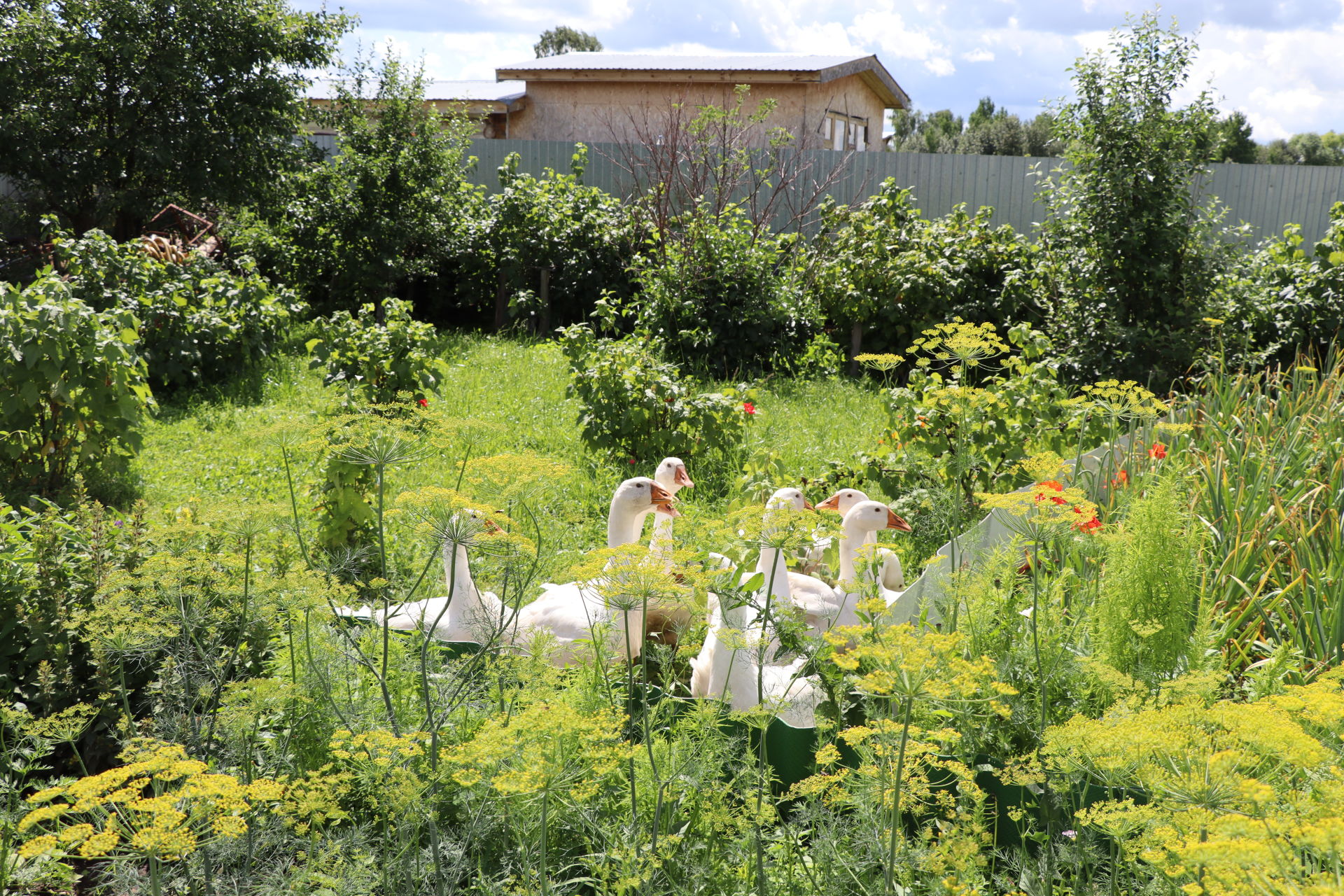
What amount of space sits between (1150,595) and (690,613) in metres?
1.25

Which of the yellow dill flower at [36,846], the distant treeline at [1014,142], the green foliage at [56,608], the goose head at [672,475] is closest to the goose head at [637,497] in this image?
the goose head at [672,475]

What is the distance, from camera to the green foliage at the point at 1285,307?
307 inches

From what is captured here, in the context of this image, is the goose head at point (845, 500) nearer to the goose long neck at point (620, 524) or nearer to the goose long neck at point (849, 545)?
the goose long neck at point (849, 545)

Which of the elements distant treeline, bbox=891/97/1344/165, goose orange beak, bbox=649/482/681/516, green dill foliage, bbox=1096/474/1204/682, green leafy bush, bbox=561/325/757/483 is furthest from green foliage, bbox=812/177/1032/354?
distant treeline, bbox=891/97/1344/165

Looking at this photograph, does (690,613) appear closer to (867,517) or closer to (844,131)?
(867,517)

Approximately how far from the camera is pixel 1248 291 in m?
8.24

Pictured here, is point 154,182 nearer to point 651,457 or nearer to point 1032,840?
point 651,457

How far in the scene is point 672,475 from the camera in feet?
13.0

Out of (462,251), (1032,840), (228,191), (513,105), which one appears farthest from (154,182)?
(1032,840)

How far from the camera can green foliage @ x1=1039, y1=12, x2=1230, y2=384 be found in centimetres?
748

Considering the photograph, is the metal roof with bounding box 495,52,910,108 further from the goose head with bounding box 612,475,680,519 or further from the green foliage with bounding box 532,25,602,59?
the green foliage with bounding box 532,25,602,59

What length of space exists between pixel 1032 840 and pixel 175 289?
7.79 meters

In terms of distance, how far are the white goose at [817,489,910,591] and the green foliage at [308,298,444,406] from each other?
3.00 meters

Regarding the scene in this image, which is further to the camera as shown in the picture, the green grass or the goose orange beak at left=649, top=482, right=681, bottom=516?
the green grass
